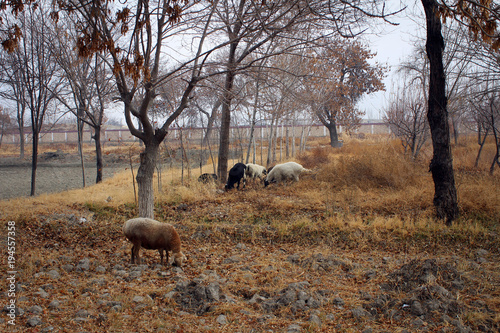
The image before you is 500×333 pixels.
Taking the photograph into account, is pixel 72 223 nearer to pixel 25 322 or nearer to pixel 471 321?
pixel 25 322

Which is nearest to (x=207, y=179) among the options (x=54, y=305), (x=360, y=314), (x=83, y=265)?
(x=83, y=265)

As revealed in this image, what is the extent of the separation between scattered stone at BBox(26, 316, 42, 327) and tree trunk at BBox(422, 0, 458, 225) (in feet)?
26.6

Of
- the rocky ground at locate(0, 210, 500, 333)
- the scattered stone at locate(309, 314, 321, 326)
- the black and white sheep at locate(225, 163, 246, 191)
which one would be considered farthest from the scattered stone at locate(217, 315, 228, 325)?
the black and white sheep at locate(225, 163, 246, 191)

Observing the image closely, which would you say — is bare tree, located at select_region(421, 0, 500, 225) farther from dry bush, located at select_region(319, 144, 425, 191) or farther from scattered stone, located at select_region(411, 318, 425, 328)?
scattered stone, located at select_region(411, 318, 425, 328)

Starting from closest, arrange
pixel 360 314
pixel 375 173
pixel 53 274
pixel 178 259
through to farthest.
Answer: pixel 360 314, pixel 53 274, pixel 178 259, pixel 375 173

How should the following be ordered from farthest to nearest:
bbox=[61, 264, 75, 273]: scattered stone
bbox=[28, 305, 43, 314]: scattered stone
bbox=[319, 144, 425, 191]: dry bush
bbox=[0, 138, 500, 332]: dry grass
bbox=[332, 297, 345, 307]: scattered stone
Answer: bbox=[319, 144, 425, 191]: dry bush, bbox=[61, 264, 75, 273]: scattered stone, bbox=[332, 297, 345, 307]: scattered stone, bbox=[0, 138, 500, 332]: dry grass, bbox=[28, 305, 43, 314]: scattered stone

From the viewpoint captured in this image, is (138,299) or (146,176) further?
(146,176)

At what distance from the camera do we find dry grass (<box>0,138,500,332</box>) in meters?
4.44

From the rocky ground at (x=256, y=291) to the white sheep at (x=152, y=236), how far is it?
0.31 metres

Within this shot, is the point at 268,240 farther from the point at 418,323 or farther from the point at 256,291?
the point at 418,323

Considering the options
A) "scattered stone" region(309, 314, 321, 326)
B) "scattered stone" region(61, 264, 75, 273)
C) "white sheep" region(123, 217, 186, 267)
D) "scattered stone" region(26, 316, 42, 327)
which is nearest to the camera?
"scattered stone" region(26, 316, 42, 327)

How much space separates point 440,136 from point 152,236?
6867 mm

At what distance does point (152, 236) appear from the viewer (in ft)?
20.2

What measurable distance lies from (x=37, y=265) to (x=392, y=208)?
805 centimetres
